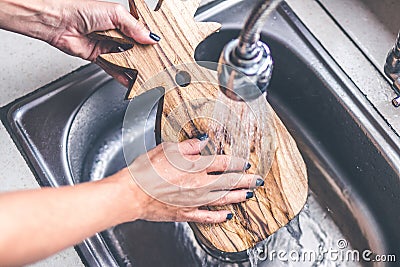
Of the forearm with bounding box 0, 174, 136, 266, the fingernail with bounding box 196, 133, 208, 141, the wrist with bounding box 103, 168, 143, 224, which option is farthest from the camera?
the fingernail with bounding box 196, 133, 208, 141

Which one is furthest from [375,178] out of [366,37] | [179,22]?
[179,22]

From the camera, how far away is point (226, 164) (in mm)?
792

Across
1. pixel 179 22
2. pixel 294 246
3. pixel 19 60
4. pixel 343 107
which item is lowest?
pixel 294 246

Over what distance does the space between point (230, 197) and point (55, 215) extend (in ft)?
0.84

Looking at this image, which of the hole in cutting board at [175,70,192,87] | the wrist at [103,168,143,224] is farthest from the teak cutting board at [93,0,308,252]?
the wrist at [103,168,143,224]

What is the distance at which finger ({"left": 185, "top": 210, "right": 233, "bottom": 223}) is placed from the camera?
0.76 m

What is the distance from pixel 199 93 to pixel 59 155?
0.23 metres

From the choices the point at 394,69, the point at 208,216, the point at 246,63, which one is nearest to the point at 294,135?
the point at 394,69

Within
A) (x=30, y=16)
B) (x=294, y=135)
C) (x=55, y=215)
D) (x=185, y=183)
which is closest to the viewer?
(x=55, y=215)

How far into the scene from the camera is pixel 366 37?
3.23ft

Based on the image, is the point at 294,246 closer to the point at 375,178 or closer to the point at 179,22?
the point at 375,178

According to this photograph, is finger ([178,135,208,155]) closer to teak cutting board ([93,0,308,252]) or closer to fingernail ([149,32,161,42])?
teak cutting board ([93,0,308,252])

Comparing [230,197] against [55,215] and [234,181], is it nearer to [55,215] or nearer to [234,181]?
[234,181]

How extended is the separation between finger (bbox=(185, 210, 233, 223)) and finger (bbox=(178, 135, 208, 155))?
0.26ft
